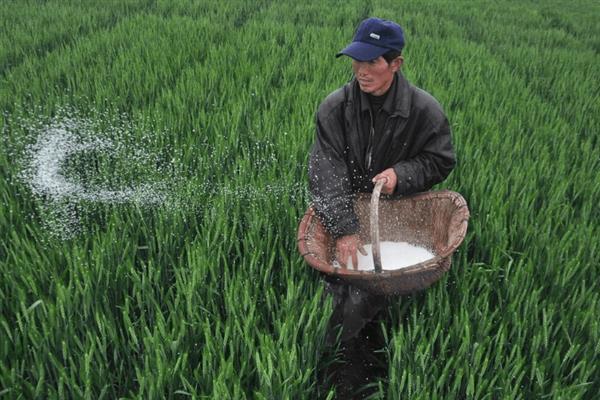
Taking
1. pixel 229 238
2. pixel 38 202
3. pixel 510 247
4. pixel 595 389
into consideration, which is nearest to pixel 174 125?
pixel 38 202

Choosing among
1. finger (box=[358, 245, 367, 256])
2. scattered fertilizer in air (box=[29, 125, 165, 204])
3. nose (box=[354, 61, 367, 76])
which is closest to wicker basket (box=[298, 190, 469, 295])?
finger (box=[358, 245, 367, 256])

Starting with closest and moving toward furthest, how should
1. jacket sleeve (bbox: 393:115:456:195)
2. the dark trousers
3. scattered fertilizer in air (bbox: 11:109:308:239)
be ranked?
the dark trousers
jacket sleeve (bbox: 393:115:456:195)
scattered fertilizer in air (bbox: 11:109:308:239)

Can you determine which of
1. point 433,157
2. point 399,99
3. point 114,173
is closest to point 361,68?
point 399,99

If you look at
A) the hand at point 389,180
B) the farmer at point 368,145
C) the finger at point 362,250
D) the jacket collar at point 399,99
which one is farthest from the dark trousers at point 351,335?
the jacket collar at point 399,99

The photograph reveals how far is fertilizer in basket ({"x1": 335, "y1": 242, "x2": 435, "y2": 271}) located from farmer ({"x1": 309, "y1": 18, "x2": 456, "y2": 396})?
0.26 feet

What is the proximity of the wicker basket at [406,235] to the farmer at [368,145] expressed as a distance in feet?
0.19

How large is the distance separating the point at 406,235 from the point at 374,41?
2.43ft

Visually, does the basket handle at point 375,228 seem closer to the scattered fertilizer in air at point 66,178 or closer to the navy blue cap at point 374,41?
the navy blue cap at point 374,41

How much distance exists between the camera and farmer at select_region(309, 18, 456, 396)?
5.10 ft

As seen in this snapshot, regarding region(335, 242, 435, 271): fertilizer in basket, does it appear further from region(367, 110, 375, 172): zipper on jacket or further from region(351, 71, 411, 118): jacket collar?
region(351, 71, 411, 118): jacket collar

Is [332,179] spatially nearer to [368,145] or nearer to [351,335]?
[368,145]

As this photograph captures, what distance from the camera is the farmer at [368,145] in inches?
61.2

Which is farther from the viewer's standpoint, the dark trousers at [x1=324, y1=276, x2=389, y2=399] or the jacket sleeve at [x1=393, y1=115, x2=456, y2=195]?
the jacket sleeve at [x1=393, y1=115, x2=456, y2=195]

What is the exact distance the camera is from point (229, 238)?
1.82 metres
